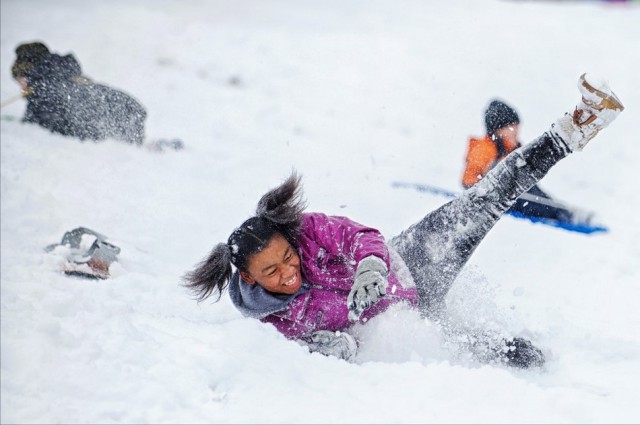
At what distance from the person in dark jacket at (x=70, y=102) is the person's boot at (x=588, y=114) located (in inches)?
162

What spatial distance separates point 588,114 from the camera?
2588mm

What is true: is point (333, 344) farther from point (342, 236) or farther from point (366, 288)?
point (342, 236)

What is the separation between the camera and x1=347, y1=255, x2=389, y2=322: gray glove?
2.41m

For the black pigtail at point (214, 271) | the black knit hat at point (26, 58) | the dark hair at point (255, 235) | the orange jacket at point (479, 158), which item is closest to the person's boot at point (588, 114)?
the dark hair at point (255, 235)

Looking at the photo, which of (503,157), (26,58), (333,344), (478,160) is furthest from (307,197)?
(26,58)

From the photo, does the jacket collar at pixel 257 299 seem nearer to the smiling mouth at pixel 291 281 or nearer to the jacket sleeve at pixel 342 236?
the smiling mouth at pixel 291 281

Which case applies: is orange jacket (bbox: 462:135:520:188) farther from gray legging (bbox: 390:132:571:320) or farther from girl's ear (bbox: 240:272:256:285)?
girl's ear (bbox: 240:272:256:285)

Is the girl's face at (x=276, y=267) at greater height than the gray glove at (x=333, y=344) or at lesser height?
greater

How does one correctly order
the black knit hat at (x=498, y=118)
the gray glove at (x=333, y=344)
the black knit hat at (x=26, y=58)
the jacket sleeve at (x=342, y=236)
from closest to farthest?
the gray glove at (x=333, y=344)
the jacket sleeve at (x=342, y=236)
the black knit hat at (x=498, y=118)
the black knit hat at (x=26, y=58)

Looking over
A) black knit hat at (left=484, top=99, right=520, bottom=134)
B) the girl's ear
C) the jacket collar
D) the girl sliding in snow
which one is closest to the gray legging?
the girl sliding in snow

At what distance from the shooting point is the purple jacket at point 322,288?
2.76 m

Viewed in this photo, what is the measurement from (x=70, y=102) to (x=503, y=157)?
3.85 metres

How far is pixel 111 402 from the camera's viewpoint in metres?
2.08

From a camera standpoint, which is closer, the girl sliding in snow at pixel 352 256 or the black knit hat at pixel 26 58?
the girl sliding in snow at pixel 352 256
